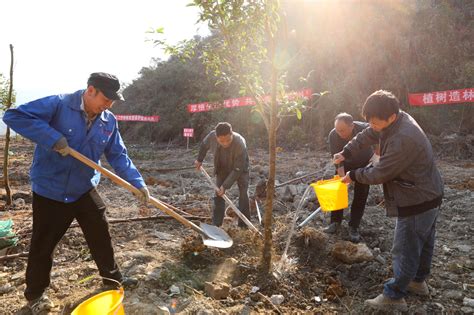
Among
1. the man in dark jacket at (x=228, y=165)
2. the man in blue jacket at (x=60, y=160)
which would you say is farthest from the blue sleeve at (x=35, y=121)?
the man in dark jacket at (x=228, y=165)

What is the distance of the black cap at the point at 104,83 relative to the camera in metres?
2.36

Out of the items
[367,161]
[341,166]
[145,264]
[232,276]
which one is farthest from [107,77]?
[367,161]

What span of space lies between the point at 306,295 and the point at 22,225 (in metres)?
4.12

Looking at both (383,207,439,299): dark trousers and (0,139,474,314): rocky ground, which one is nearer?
(383,207,439,299): dark trousers

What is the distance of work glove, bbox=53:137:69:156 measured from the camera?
2.24 m

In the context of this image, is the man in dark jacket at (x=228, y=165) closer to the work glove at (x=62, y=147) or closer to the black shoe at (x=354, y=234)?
the black shoe at (x=354, y=234)

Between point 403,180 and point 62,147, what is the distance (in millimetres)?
2510

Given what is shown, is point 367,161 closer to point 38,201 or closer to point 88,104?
point 88,104

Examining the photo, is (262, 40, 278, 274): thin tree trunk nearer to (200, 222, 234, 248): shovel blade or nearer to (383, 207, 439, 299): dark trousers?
(200, 222, 234, 248): shovel blade

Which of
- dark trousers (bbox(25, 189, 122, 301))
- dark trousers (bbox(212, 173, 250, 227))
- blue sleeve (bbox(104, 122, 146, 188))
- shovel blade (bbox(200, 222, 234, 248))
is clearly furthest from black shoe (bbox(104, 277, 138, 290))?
dark trousers (bbox(212, 173, 250, 227))

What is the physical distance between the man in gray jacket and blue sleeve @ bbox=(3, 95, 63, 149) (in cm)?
230

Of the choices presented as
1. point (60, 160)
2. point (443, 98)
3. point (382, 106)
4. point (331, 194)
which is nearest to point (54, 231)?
point (60, 160)

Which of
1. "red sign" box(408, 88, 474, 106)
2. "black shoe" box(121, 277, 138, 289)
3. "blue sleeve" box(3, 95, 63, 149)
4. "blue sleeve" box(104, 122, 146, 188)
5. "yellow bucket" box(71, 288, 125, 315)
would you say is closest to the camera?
"yellow bucket" box(71, 288, 125, 315)

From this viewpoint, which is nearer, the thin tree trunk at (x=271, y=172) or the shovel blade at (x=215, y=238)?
the thin tree trunk at (x=271, y=172)
